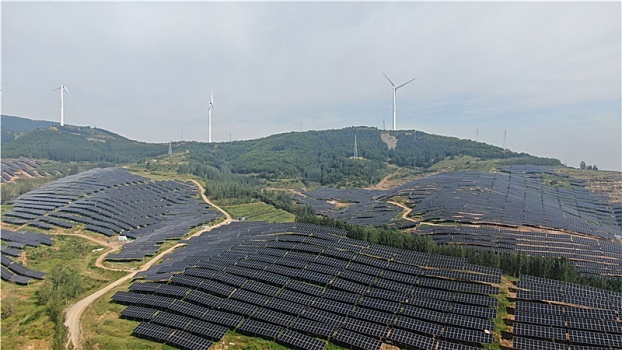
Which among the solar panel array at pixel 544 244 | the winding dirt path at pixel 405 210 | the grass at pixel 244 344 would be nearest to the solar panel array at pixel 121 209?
the grass at pixel 244 344

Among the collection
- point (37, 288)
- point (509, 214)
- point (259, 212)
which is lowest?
point (37, 288)

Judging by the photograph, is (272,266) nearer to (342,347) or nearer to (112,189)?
(342,347)

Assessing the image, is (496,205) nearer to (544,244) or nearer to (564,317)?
(544,244)

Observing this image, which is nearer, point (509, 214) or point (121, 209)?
point (509, 214)

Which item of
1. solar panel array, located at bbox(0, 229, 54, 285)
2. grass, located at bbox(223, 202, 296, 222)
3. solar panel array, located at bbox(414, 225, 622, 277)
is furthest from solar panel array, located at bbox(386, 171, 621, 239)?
solar panel array, located at bbox(0, 229, 54, 285)

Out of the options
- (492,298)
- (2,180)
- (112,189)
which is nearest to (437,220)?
(492,298)

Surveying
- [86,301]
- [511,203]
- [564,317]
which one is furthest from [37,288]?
[511,203]

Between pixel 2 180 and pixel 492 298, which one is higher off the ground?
pixel 2 180
